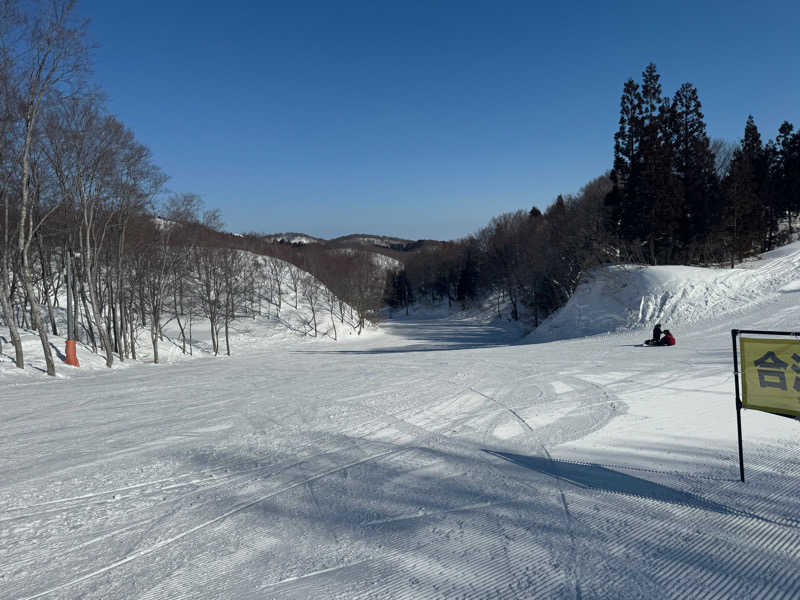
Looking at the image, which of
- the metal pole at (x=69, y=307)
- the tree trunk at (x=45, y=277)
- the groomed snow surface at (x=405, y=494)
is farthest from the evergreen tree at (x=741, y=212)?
the tree trunk at (x=45, y=277)

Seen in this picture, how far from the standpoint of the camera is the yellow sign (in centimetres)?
411

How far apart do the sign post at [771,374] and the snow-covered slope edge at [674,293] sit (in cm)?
2186

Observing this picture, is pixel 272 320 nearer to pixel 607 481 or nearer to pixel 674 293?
pixel 674 293

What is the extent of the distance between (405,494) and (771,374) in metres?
3.81

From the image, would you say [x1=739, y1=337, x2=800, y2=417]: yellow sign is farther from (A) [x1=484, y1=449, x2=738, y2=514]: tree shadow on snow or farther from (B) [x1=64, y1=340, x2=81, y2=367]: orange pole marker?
(B) [x1=64, y1=340, x2=81, y2=367]: orange pole marker

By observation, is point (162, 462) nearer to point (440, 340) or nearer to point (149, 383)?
point (149, 383)

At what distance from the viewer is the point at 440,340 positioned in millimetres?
41469

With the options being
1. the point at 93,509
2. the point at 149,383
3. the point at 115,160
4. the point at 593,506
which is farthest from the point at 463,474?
the point at 115,160

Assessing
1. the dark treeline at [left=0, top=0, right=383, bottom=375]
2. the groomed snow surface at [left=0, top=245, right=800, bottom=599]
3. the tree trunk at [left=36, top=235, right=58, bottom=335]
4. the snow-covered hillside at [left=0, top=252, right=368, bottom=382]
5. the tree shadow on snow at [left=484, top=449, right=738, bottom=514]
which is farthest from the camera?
the snow-covered hillside at [left=0, top=252, right=368, bottom=382]

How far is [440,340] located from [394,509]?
37384 millimetres

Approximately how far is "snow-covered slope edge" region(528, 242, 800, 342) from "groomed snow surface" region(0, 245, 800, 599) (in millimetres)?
17251

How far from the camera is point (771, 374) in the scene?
4258mm

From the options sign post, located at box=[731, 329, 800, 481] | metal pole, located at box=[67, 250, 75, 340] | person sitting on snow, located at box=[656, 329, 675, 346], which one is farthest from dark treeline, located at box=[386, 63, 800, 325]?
metal pole, located at box=[67, 250, 75, 340]

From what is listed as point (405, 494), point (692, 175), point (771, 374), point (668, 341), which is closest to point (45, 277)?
point (405, 494)
